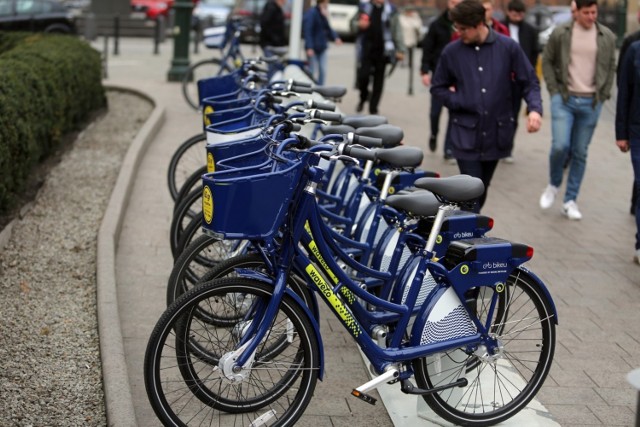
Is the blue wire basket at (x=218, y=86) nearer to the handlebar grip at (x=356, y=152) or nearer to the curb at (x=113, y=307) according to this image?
the curb at (x=113, y=307)

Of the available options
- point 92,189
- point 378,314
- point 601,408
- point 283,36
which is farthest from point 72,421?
point 283,36

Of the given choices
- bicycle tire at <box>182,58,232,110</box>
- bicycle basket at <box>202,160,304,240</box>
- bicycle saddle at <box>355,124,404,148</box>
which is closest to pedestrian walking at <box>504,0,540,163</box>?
bicycle tire at <box>182,58,232,110</box>

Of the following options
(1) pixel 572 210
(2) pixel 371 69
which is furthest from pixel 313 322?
(2) pixel 371 69

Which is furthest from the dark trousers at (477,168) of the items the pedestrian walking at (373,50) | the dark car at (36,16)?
the dark car at (36,16)

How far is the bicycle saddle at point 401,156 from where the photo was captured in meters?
5.80

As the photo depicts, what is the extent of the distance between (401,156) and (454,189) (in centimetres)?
76

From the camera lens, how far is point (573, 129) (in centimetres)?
1010

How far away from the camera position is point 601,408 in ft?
18.2

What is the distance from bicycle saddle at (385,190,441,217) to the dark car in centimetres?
1734

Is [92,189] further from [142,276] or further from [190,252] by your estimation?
[190,252]

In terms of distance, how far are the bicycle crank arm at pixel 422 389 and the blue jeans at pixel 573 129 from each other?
5.21m

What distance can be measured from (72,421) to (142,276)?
2658 millimetres

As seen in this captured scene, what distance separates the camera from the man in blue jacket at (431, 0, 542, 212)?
24.2 feet

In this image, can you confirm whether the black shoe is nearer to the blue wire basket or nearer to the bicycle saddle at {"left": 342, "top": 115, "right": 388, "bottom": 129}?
the blue wire basket
